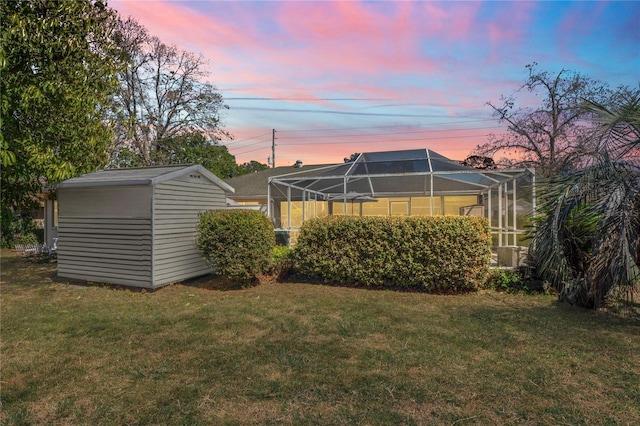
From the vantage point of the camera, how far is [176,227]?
26.9 feet

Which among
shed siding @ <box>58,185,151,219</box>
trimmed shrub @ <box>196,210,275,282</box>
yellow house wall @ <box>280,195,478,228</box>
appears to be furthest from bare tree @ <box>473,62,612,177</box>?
shed siding @ <box>58,185,151,219</box>

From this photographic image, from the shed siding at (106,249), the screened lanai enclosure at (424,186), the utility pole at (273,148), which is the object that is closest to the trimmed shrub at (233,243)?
the shed siding at (106,249)

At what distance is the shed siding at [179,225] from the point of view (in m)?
7.74

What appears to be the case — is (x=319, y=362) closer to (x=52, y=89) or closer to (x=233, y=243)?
(x=233, y=243)

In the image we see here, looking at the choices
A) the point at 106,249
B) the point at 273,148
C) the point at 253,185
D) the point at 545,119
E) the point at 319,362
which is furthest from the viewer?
the point at 273,148

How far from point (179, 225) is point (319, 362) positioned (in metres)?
5.60

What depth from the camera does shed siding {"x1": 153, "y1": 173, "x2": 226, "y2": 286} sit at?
7.74 meters

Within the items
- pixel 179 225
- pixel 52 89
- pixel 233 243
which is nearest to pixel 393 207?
pixel 233 243

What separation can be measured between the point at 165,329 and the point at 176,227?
3.55m

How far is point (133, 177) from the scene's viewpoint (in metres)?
8.03

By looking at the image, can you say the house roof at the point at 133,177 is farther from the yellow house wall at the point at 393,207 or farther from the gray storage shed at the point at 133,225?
the yellow house wall at the point at 393,207

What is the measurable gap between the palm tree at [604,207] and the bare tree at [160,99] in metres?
18.2

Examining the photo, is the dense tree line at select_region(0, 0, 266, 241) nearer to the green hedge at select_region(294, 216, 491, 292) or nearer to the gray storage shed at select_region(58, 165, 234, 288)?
the gray storage shed at select_region(58, 165, 234, 288)

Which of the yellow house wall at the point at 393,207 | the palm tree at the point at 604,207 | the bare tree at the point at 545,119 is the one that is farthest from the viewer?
the bare tree at the point at 545,119
